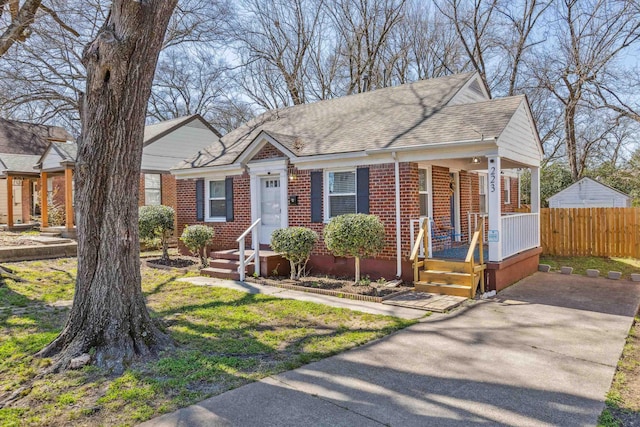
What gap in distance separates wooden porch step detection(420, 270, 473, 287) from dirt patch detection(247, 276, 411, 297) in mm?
462

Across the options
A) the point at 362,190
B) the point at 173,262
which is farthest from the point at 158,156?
the point at 362,190

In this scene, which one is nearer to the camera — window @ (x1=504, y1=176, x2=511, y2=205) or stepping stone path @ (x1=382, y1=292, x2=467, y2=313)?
stepping stone path @ (x1=382, y1=292, x2=467, y2=313)

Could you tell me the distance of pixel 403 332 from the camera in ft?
19.9

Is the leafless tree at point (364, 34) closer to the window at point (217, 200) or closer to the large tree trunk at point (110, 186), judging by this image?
the window at point (217, 200)

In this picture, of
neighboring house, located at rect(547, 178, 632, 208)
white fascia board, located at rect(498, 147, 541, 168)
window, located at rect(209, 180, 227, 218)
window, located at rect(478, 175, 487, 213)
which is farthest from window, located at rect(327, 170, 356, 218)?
neighboring house, located at rect(547, 178, 632, 208)

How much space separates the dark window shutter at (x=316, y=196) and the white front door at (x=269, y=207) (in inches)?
56.2

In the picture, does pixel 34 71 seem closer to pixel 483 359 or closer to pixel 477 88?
pixel 477 88

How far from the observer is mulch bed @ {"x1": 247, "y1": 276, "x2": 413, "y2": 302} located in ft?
27.4

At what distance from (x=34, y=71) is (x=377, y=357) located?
15983 millimetres

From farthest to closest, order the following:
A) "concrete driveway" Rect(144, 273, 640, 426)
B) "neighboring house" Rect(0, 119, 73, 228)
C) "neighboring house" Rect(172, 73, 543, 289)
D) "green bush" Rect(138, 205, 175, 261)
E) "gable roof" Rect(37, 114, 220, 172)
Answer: "neighboring house" Rect(0, 119, 73, 228), "gable roof" Rect(37, 114, 220, 172), "green bush" Rect(138, 205, 175, 261), "neighboring house" Rect(172, 73, 543, 289), "concrete driveway" Rect(144, 273, 640, 426)

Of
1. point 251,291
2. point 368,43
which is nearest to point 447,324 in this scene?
point 251,291

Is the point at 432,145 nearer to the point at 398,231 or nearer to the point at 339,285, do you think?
the point at 398,231

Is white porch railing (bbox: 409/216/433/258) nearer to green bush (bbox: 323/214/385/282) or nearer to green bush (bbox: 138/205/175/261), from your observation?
green bush (bbox: 323/214/385/282)

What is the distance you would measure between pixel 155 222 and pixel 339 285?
247 inches
